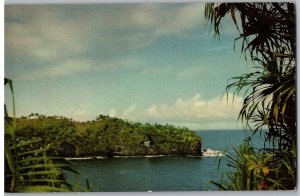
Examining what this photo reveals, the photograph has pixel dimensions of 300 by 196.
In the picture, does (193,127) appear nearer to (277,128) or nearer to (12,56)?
(277,128)

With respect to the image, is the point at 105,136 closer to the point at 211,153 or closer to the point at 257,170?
the point at 211,153

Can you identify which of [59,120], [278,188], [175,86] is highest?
[175,86]

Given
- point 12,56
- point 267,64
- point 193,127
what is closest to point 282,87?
point 267,64

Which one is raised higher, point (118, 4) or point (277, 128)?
point (118, 4)

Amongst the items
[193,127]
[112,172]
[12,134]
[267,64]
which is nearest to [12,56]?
[12,134]

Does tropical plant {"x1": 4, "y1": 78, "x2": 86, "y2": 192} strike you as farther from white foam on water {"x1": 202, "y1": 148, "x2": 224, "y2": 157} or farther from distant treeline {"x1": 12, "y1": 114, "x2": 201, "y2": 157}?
white foam on water {"x1": 202, "y1": 148, "x2": 224, "y2": 157}

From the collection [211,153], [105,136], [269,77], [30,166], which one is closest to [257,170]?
[211,153]
